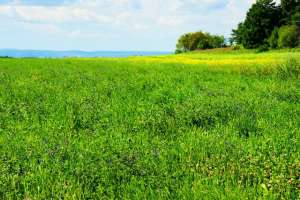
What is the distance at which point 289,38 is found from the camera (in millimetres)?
91812

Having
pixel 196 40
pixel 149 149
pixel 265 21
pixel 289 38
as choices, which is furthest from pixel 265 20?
pixel 149 149

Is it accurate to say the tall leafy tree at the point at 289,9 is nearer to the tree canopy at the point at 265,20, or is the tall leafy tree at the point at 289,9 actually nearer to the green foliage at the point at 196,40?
the tree canopy at the point at 265,20

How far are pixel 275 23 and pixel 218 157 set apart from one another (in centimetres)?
11048

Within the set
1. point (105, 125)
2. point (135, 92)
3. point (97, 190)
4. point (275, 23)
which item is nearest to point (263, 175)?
point (97, 190)

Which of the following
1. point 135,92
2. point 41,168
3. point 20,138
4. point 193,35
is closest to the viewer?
point 41,168


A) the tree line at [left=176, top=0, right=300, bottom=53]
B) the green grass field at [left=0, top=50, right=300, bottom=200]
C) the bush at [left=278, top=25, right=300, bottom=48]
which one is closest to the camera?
the green grass field at [left=0, top=50, right=300, bottom=200]

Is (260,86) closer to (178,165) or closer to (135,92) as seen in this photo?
(135,92)

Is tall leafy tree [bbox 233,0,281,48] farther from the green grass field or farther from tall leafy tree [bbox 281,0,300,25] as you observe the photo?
the green grass field

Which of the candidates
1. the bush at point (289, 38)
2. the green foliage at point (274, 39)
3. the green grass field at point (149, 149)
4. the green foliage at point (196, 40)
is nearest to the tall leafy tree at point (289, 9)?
the green foliage at point (274, 39)

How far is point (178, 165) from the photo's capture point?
20.2 feet

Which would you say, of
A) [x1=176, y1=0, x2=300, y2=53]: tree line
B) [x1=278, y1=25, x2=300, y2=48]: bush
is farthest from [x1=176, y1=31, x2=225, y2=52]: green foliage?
[x1=278, y1=25, x2=300, y2=48]: bush

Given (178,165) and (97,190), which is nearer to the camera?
(97,190)

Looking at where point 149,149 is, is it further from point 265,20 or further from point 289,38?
point 265,20

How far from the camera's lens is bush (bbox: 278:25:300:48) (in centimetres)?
9183
